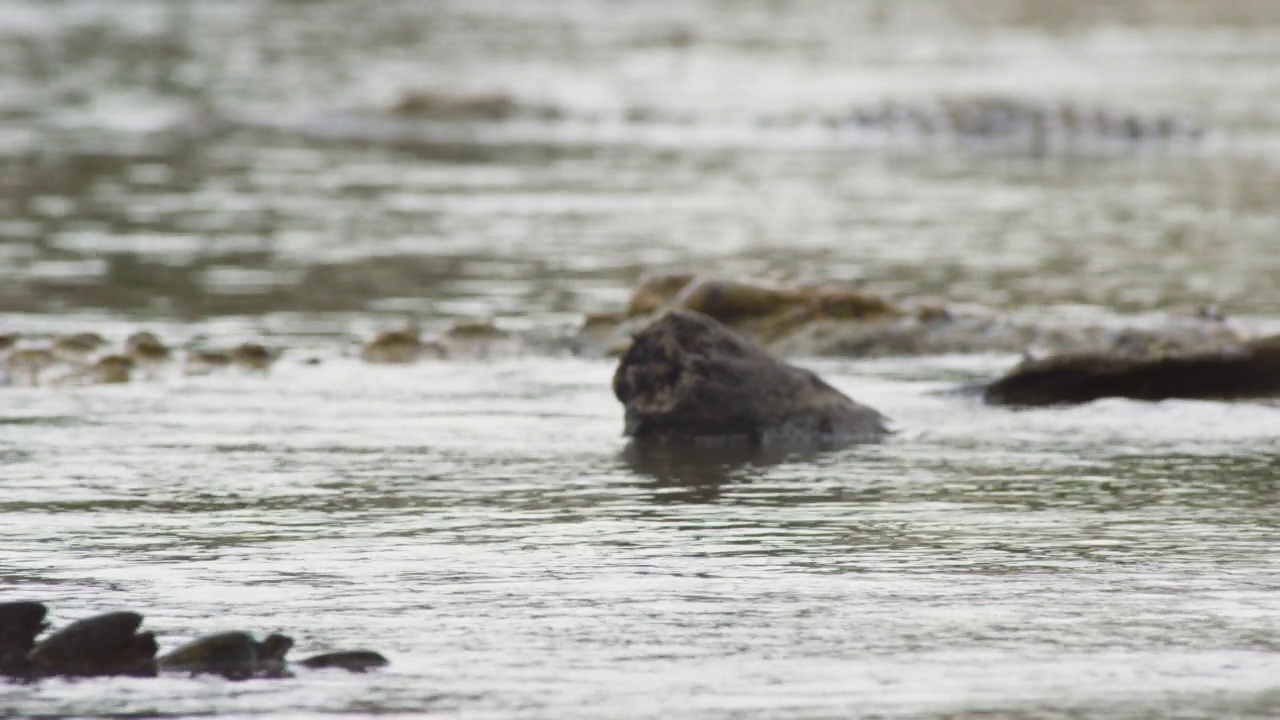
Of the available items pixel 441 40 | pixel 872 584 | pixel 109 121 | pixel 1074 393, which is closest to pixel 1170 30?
pixel 441 40

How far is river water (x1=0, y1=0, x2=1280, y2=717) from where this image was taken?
19.7 feet

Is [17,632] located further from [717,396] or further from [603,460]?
[717,396]

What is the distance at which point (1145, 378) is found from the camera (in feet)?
34.2

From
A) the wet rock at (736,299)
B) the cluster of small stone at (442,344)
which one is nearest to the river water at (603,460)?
the cluster of small stone at (442,344)

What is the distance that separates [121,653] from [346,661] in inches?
20.7

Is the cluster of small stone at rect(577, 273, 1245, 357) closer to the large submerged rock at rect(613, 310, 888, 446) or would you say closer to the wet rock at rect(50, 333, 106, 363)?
the wet rock at rect(50, 333, 106, 363)

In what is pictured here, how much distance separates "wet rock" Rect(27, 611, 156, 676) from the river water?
0.31 feet

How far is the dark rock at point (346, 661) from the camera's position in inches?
233

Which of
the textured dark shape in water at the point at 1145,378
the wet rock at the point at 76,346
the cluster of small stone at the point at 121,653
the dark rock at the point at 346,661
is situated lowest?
the dark rock at the point at 346,661

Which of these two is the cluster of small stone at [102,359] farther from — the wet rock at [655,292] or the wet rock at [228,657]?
the wet rock at [228,657]

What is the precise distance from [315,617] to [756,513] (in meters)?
1.88

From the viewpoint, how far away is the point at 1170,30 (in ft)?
173

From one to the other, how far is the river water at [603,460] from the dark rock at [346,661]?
6cm

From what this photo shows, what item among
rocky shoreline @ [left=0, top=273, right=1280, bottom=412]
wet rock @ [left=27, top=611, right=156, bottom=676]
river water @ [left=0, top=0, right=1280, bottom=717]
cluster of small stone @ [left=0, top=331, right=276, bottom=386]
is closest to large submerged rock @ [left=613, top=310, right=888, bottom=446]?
river water @ [left=0, top=0, right=1280, bottom=717]
